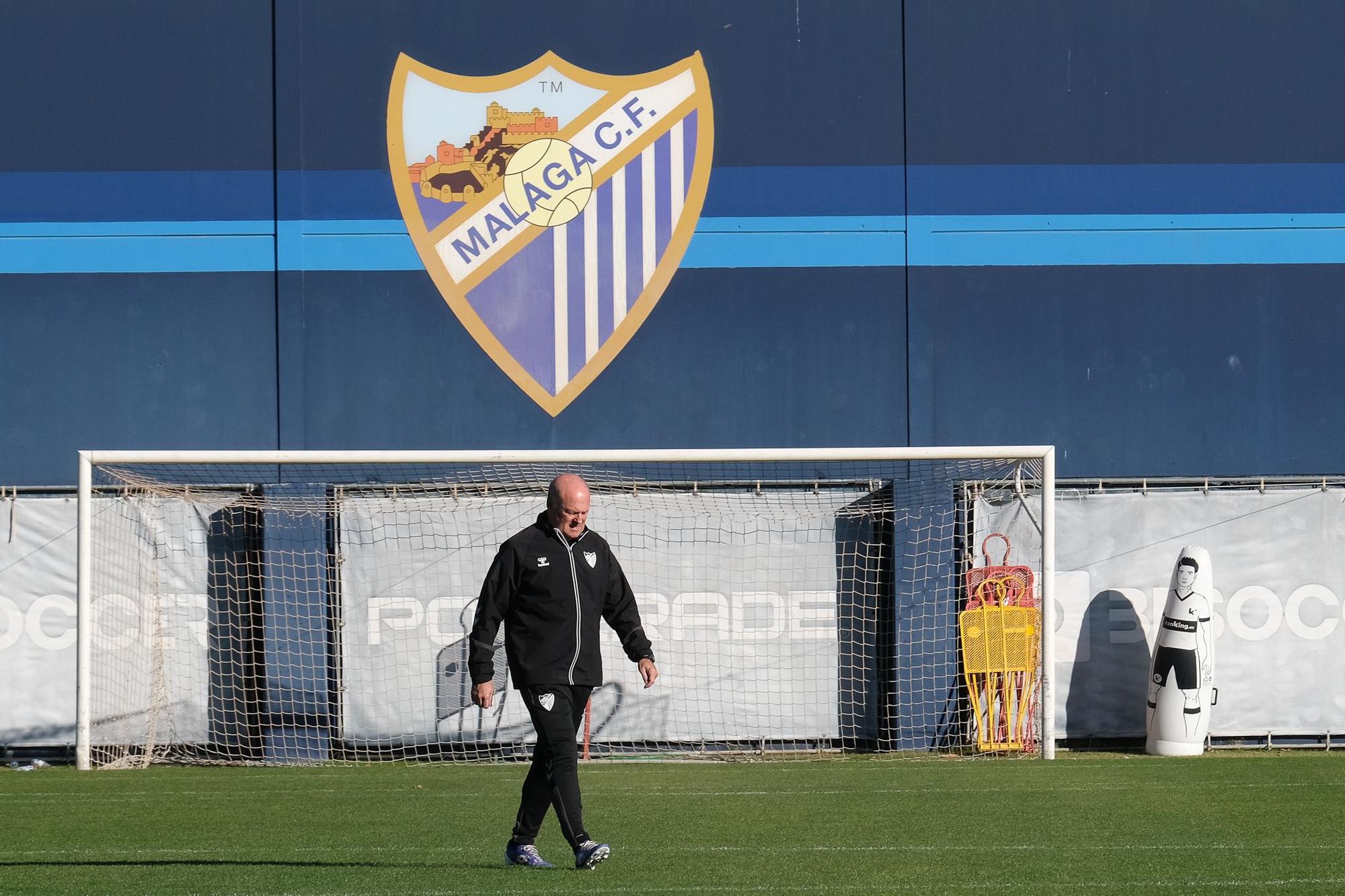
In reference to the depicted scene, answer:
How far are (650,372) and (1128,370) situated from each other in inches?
145

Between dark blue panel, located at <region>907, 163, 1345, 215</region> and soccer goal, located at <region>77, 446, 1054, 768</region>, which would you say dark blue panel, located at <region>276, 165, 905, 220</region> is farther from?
soccer goal, located at <region>77, 446, 1054, 768</region>

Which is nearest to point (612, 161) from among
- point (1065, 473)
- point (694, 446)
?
point (694, 446)

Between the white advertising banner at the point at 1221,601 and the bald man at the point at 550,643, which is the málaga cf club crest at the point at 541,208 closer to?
the white advertising banner at the point at 1221,601

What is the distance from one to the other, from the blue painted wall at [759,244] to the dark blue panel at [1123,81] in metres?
0.02

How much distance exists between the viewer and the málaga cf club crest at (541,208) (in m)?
11.0

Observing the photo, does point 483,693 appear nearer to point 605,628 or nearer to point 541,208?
point 605,628

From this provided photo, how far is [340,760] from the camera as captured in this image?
10.4 metres

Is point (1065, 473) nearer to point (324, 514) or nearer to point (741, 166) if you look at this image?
point (741, 166)

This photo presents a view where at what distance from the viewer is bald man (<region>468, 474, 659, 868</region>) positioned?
17.8 ft

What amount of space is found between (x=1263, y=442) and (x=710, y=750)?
488 cm

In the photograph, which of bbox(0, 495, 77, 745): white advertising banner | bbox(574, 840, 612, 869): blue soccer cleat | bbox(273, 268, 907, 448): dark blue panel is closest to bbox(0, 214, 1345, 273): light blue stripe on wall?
bbox(273, 268, 907, 448): dark blue panel

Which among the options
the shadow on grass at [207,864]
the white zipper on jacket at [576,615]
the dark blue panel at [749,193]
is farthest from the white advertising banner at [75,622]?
the white zipper on jacket at [576,615]

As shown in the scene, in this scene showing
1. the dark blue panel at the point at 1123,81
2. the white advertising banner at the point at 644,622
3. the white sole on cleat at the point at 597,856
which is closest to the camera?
the white sole on cleat at the point at 597,856

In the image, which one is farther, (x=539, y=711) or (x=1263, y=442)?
(x=1263, y=442)
